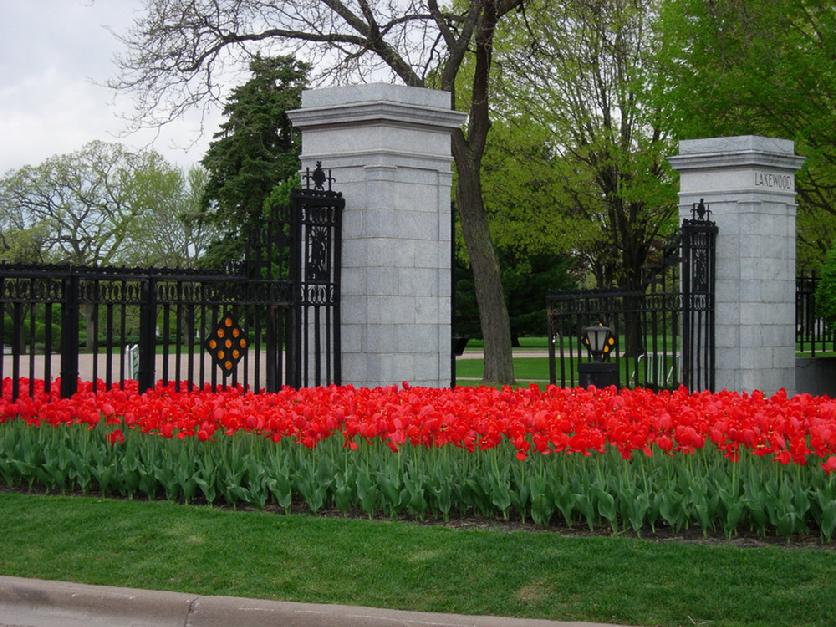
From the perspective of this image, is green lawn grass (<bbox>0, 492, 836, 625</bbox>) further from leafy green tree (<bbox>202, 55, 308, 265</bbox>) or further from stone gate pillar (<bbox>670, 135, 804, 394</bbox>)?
leafy green tree (<bbox>202, 55, 308, 265</bbox>)

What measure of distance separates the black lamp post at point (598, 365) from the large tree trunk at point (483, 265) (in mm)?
8464

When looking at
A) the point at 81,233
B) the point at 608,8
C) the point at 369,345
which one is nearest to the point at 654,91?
the point at 608,8

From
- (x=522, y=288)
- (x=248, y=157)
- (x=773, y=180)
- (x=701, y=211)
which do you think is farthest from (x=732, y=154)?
(x=248, y=157)

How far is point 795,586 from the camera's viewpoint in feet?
19.6

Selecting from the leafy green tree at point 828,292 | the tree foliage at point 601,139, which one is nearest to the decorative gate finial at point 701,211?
the leafy green tree at point 828,292

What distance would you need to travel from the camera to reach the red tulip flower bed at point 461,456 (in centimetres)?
700

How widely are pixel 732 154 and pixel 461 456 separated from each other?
8.53 m

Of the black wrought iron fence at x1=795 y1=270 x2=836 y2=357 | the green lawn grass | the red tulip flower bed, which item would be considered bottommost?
the green lawn grass

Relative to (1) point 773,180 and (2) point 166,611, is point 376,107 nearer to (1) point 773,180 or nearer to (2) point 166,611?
(1) point 773,180

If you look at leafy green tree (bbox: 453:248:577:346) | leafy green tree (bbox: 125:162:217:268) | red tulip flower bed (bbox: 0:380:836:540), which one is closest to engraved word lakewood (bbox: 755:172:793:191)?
red tulip flower bed (bbox: 0:380:836:540)

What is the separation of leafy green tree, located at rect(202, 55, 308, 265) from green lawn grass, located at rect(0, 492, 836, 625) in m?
43.9

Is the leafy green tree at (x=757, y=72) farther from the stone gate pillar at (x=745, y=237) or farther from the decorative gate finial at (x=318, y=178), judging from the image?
the decorative gate finial at (x=318, y=178)

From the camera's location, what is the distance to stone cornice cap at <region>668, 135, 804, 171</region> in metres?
15.0

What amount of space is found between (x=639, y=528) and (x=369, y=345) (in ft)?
17.2
